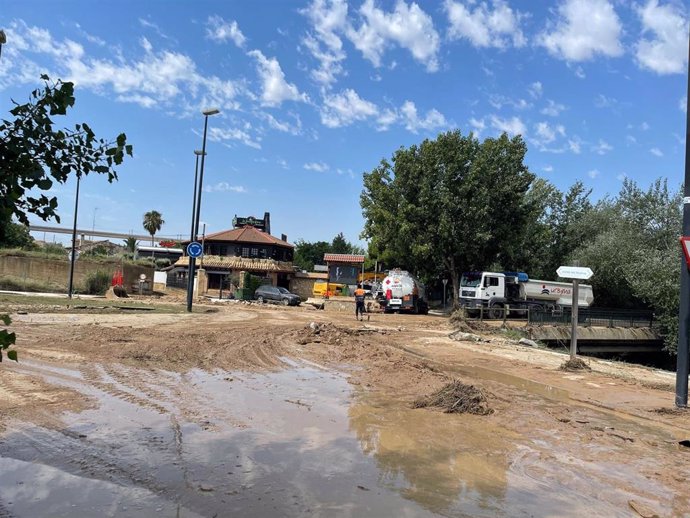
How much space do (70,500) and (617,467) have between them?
5530 mm

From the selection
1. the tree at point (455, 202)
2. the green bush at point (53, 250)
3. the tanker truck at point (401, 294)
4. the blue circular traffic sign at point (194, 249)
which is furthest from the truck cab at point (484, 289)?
the green bush at point (53, 250)

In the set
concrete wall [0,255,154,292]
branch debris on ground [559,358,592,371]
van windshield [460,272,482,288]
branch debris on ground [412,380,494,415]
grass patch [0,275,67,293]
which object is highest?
van windshield [460,272,482,288]

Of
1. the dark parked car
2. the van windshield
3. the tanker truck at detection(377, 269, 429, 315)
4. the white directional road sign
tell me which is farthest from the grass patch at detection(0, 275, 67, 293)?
the white directional road sign

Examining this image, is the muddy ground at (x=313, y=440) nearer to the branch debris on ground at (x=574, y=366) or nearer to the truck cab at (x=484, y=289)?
the branch debris on ground at (x=574, y=366)

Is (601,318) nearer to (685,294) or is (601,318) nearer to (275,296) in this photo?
(275,296)

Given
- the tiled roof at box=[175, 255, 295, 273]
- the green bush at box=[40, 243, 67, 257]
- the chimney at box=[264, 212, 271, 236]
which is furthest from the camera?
the chimney at box=[264, 212, 271, 236]

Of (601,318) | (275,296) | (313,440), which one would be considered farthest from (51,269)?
(313,440)

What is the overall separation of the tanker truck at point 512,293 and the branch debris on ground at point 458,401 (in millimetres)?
26436

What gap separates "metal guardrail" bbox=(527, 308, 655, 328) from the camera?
2697 centimetres

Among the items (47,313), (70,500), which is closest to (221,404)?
(70,500)

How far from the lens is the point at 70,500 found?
4195 millimetres

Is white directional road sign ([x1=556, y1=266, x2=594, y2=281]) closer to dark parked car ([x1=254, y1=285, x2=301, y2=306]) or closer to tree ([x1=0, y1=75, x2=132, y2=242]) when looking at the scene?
tree ([x1=0, y1=75, x2=132, y2=242])

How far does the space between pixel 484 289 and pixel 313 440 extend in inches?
1219

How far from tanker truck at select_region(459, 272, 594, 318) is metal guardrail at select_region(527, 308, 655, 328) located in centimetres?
399
